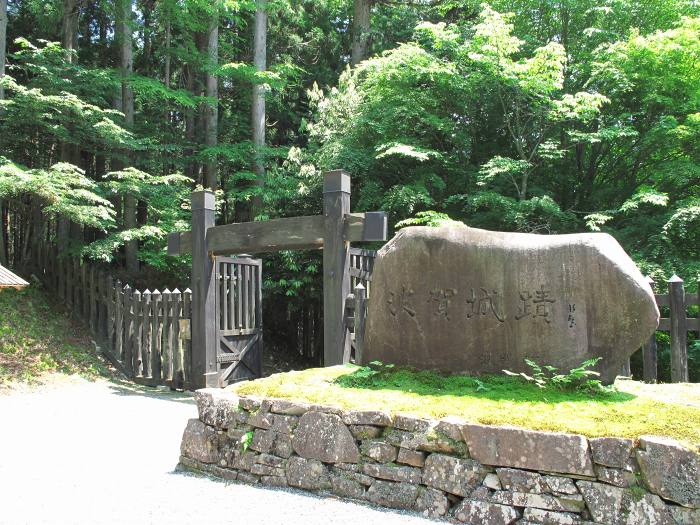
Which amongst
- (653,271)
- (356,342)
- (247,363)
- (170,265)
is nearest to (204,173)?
(170,265)

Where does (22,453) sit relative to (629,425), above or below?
below

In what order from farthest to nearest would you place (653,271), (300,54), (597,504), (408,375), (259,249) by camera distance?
(300,54)
(653,271)
(259,249)
(408,375)
(597,504)

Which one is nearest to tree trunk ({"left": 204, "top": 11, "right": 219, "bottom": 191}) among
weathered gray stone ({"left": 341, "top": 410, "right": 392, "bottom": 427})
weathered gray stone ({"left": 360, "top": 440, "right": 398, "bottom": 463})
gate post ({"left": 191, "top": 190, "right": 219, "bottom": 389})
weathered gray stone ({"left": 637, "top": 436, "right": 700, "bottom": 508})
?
gate post ({"left": 191, "top": 190, "right": 219, "bottom": 389})

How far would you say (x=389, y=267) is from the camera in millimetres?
4926

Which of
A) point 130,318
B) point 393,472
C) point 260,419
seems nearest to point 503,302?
point 393,472

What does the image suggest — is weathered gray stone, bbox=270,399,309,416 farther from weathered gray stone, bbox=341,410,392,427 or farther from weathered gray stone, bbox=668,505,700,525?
weathered gray stone, bbox=668,505,700,525

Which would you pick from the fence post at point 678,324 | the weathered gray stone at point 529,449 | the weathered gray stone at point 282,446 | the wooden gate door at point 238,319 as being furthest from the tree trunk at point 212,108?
the weathered gray stone at point 529,449

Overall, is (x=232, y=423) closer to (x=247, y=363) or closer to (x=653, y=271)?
(x=247, y=363)

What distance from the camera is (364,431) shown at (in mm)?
3877

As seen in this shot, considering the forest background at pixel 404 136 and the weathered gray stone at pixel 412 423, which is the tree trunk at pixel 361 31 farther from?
the weathered gray stone at pixel 412 423

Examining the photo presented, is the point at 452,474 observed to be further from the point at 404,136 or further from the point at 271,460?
the point at 404,136

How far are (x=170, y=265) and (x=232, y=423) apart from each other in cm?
921

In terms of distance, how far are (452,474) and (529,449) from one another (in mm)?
517

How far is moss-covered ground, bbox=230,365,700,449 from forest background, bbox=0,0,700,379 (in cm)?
526
